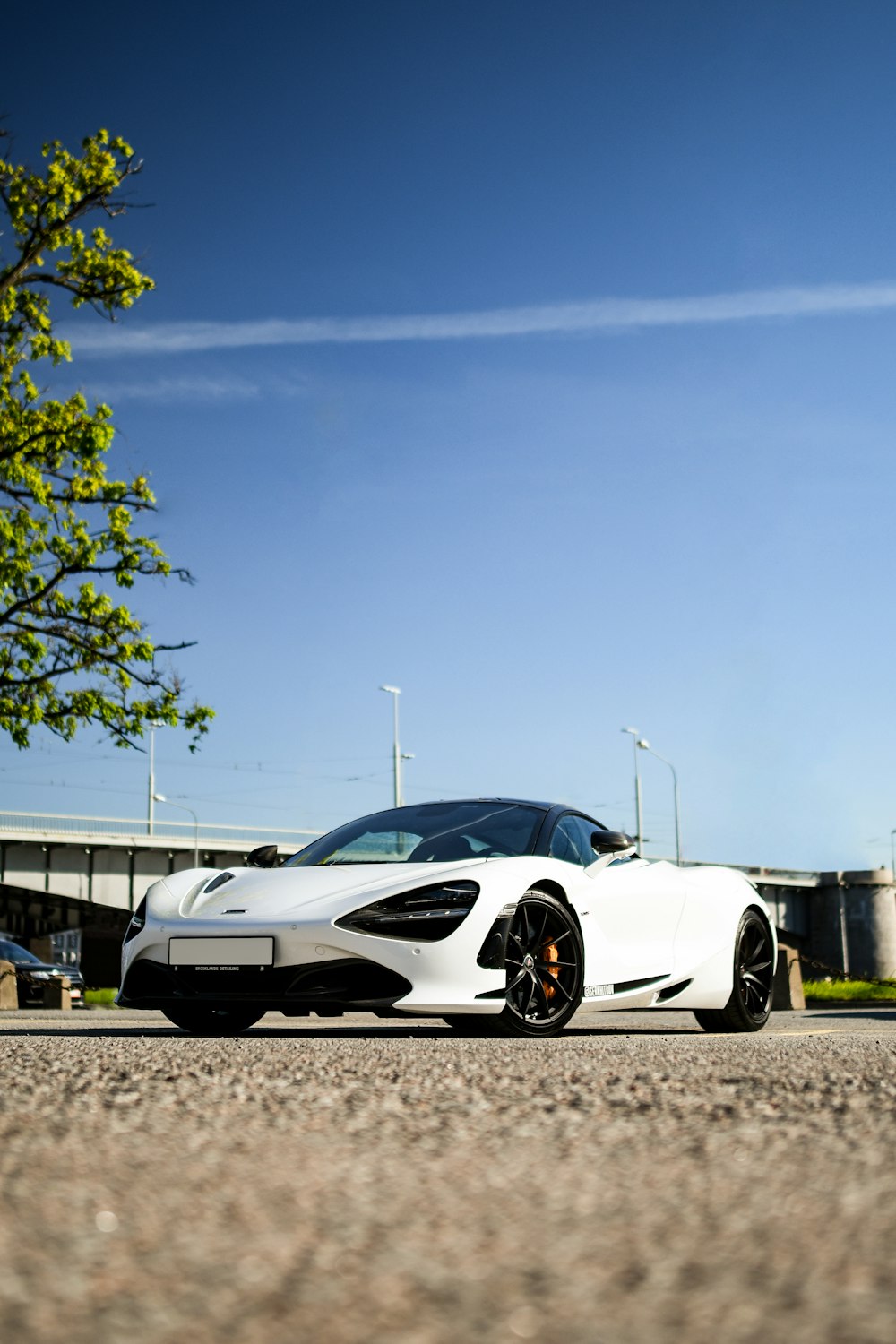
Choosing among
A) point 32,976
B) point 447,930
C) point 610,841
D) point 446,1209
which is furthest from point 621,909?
point 32,976

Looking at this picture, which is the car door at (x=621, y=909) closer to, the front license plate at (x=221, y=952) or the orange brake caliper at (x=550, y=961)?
the orange brake caliper at (x=550, y=961)

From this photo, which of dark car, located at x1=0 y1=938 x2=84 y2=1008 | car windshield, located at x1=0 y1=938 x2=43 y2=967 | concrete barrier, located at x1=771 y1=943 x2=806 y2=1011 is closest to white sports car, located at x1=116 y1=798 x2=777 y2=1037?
concrete barrier, located at x1=771 y1=943 x2=806 y2=1011

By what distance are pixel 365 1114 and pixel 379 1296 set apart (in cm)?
140

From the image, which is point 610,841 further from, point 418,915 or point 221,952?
point 221,952

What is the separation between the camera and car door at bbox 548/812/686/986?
21.7 feet

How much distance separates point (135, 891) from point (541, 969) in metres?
44.7

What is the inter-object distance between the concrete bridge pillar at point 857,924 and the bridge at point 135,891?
0.04 metres

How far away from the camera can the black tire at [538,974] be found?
598 cm

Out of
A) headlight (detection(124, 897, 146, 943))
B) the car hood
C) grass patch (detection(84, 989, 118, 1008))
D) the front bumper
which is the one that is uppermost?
the car hood

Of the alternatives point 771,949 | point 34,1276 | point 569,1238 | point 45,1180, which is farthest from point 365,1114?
point 771,949

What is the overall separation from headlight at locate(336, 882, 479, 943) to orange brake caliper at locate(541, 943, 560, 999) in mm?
552

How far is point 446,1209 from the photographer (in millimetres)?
1835

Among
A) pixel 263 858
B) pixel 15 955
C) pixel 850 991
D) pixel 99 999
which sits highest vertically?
pixel 263 858

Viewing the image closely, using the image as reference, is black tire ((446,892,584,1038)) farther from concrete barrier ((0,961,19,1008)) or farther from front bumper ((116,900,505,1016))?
concrete barrier ((0,961,19,1008))
